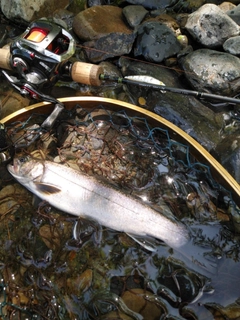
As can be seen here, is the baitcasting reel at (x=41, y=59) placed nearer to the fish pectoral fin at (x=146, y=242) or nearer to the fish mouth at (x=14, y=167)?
the fish mouth at (x=14, y=167)

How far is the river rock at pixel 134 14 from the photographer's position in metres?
5.29

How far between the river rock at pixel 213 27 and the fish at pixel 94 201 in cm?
280

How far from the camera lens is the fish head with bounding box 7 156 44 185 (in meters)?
3.91

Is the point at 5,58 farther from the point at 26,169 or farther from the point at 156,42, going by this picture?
the point at 156,42

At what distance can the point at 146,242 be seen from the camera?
139 inches

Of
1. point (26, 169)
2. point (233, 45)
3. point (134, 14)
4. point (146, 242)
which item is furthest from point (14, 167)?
point (233, 45)

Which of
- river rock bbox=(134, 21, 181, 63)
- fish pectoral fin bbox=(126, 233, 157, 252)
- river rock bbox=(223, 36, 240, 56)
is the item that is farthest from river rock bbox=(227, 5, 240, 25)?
fish pectoral fin bbox=(126, 233, 157, 252)

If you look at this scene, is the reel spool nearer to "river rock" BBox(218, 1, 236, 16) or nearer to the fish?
the fish

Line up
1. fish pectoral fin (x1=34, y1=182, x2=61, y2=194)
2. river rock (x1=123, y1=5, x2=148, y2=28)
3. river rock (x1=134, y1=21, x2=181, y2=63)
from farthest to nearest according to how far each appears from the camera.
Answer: river rock (x1=123, y1=5, x2=148, y2=28) < river rock (x1=134, y1=21, x2=181, y2=63) < fish pectoral fin (x1=34, y1=182, x2=61, y2=194)

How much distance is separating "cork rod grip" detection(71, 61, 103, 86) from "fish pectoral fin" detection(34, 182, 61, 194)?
129 cm

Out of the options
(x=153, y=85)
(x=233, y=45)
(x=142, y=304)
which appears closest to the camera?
(x=142, y=304)

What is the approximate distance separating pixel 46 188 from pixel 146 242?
1278 millimetres

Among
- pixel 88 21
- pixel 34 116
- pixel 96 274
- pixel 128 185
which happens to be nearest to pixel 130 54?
pixel 88 21

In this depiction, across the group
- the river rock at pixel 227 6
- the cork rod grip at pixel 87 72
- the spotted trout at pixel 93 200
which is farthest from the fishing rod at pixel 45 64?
the river rock at pixel 227 6
